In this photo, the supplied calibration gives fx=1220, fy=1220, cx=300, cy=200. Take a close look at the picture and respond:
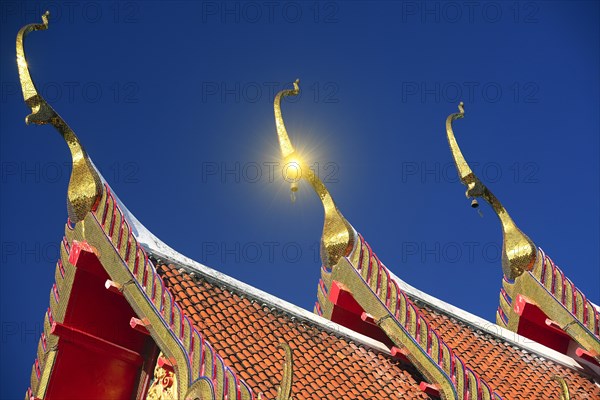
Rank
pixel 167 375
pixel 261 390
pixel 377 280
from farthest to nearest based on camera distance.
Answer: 1. pixel 377 280
2. pixel 167 375
3. pixel 261 390

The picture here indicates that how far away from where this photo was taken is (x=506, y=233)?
15.1m

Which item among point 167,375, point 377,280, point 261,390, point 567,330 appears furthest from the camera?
point 567,330

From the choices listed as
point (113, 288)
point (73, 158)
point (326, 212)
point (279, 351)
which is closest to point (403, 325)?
point (279, 351)

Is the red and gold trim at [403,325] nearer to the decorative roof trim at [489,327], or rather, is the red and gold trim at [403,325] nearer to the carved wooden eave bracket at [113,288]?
the decorative roof trim at [489,327]

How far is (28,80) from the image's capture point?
12.2 metres

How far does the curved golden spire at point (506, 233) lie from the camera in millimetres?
14883

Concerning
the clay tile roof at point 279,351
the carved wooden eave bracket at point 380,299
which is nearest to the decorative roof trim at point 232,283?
the clay tile roof at point 279,351

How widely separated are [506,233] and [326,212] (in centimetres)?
259

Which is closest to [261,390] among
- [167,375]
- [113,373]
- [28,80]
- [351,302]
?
[167,375]

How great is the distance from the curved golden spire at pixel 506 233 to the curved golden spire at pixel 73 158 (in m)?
5.05

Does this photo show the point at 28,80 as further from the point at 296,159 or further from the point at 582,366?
the point at 582,366

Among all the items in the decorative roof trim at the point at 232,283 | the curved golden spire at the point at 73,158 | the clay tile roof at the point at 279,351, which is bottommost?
the clay tile roof at the point at 279,351

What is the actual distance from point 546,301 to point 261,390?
484cm

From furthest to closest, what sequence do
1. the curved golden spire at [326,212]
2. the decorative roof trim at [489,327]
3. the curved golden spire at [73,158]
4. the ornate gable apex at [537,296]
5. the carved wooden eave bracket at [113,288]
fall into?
1. the decorative roof trim at [489,327]
2. the ornate gable apex at [537,296]
3. the curved golden spire at [326,212]
4. the curved golden spire at [73,158]
5. the carved wooden eave bracket at [113,288]
